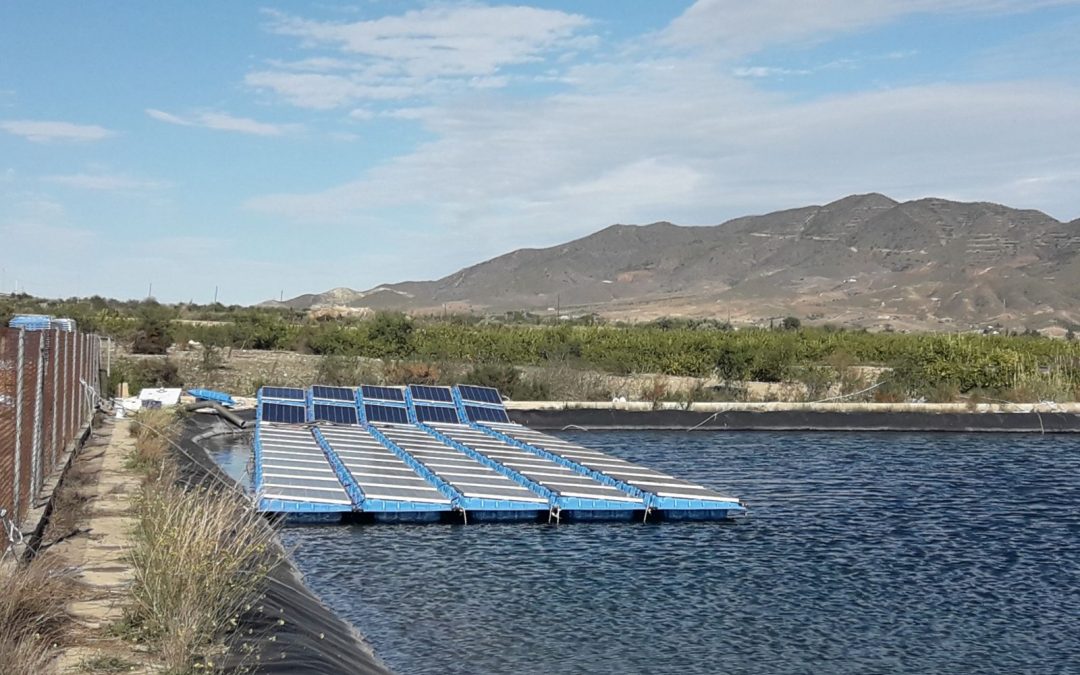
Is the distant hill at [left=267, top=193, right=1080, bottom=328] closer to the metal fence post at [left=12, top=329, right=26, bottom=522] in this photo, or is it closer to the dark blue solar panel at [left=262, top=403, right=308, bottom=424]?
the dark blue solar panel at [left=262, top=403, right=308, bottom=424]

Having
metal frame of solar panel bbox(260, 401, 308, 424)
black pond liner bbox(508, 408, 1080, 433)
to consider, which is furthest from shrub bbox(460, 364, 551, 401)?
metal frame of solar panel bbox(260, 401, 308, 424)

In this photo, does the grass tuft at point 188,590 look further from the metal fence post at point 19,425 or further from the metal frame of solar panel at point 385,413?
the metal frame of solar panel at point 385,413

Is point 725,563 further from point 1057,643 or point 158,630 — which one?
point 158,630

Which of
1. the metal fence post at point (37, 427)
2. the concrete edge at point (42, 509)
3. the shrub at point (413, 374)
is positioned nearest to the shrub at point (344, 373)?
the shrub at point (413, 374)

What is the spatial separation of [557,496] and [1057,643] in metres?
8.32

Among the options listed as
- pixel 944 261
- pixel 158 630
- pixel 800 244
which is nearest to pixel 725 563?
pixel 158 630

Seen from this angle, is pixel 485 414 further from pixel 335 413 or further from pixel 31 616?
pixel 31 616

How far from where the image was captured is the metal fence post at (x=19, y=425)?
11.4 m

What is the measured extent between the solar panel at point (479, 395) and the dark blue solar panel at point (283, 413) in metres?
4.64

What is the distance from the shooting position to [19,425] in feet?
38.5

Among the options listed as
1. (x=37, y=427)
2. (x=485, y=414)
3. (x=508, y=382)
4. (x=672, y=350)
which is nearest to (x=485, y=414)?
(x=485, y=414)

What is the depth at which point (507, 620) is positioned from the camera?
13.0 meters

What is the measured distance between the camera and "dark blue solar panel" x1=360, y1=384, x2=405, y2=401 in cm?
3141

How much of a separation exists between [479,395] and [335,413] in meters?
4.27
